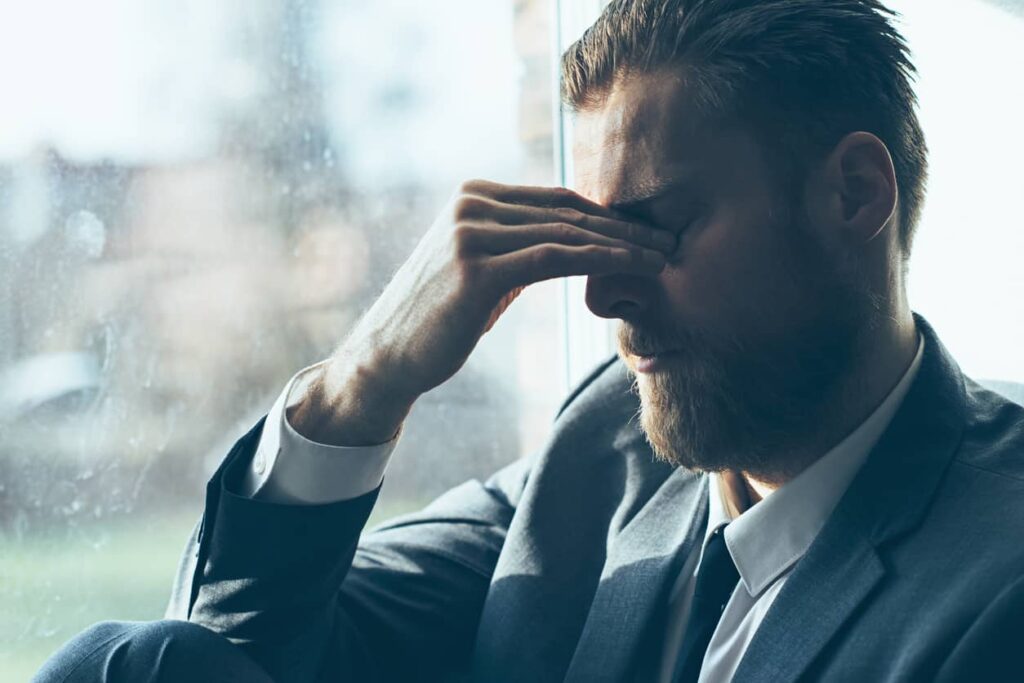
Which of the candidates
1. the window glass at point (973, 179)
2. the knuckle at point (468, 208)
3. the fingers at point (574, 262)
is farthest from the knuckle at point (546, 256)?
the window glass at point (973, 179)

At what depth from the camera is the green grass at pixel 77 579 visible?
1438 millimetres

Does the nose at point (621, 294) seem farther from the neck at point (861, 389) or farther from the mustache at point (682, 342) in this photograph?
the neck at point (861, 389)

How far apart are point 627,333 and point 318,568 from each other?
0.45 m

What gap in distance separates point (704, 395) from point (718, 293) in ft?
0.39

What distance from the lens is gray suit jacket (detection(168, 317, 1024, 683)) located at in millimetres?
1007

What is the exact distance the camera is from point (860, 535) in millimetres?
1091

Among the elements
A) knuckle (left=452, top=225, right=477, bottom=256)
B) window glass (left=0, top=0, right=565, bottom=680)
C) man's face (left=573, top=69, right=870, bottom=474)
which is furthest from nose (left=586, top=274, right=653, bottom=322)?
window glass (left=0, top=0, right=565, bottom=680)

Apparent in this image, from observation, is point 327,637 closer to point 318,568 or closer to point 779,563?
point 318,568

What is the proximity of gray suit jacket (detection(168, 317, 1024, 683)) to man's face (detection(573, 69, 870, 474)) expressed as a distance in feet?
0.39

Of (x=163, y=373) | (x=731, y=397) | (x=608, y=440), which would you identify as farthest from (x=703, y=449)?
(x=163, y=373)

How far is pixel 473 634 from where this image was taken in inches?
57.6

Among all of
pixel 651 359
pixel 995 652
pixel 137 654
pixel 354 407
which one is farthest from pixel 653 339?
pixel 137 654

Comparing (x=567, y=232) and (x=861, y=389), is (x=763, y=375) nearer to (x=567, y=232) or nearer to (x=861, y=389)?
(x=861, y=389)

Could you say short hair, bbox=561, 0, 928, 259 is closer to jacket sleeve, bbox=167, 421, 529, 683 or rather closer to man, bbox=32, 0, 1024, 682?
man, bbox=32, 0, 1024, 682
